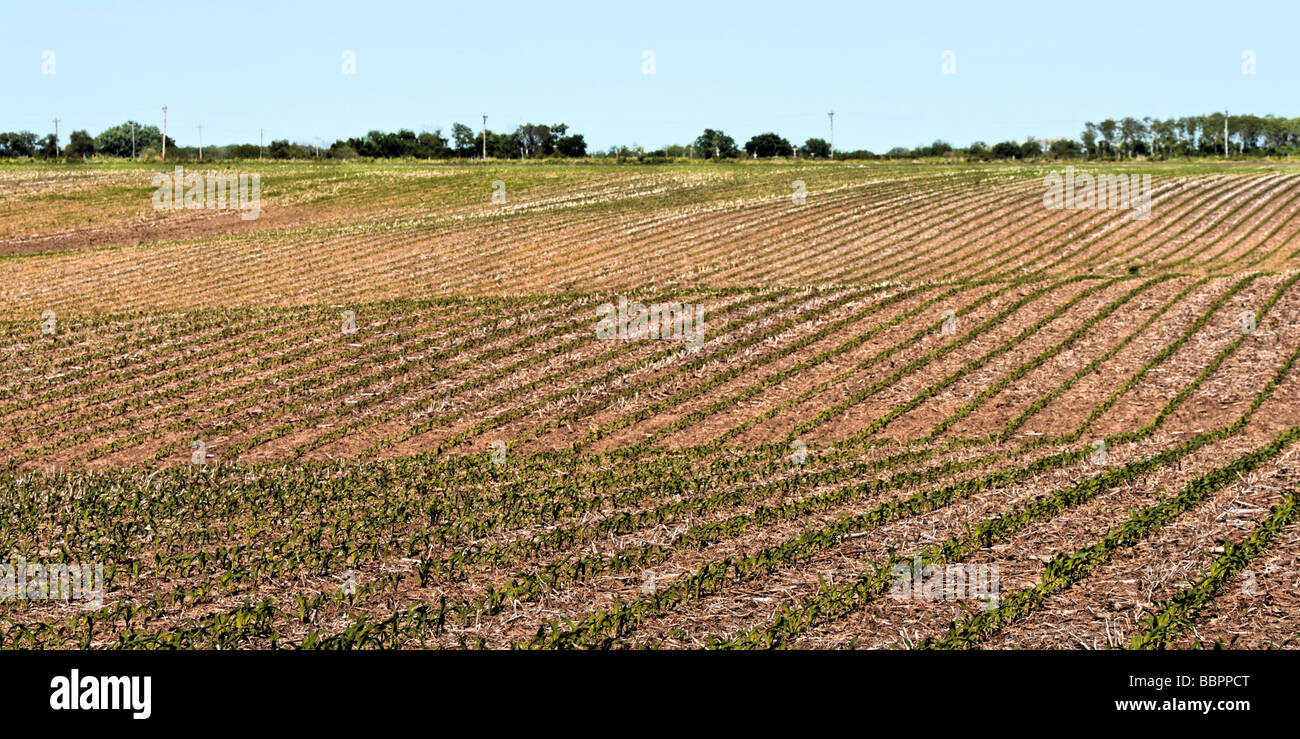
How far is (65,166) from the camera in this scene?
298 ft

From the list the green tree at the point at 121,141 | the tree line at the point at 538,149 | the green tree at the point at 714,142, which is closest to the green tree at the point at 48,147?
the tree line at the point at 538,149

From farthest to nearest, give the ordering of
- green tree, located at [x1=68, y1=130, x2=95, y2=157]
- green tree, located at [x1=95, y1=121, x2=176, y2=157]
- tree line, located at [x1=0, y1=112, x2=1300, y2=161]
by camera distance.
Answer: green tree, located at [x1=95, y1=121, x2=176, y2=157] < green tree, located at [x1=68, y1=130, x2=95, y2=157] < tree line, located at [x1=0, y1=112, x2=1300, y2=161]

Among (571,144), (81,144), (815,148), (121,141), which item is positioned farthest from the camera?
(121,141)

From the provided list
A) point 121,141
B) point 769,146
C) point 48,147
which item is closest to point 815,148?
point 769,146

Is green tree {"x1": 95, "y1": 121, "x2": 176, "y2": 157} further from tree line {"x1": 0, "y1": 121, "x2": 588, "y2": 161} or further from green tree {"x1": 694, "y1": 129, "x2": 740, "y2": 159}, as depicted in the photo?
green tree {"x1": 694, "y1": 129, "x2": 740, "y2": 159}

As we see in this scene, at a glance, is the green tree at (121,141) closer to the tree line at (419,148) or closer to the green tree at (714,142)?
Answer: the tree line at (419,148)

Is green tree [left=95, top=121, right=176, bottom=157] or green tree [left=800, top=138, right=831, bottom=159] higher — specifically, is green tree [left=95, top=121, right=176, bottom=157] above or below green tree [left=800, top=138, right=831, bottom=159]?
above

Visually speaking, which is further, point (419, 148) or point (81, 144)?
point (81, 144)

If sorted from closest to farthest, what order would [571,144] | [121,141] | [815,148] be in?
[571,144]
[815,148]
[121,141]

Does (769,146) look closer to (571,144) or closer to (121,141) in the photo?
(571,144)

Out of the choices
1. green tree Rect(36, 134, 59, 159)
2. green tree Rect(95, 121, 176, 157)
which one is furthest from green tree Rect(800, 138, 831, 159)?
green tree Rect(95, 121, 176, 157)

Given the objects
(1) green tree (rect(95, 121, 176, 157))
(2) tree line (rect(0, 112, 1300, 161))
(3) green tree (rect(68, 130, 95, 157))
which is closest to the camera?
(2) tree line (rect(0, 112, 1300, 161))
